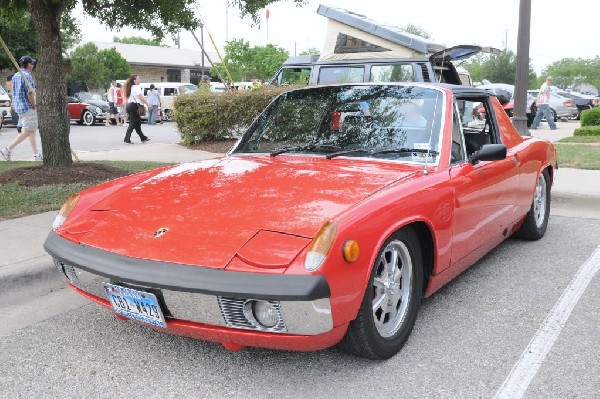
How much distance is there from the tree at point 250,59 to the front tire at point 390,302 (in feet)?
154

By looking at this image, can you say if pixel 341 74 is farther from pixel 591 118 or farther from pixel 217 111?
pixel 591 118

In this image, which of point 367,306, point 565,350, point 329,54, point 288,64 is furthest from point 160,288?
point 288,64

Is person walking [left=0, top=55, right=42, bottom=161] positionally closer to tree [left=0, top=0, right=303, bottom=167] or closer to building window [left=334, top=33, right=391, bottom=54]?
tree [left=0, top=0, right=303, bottom=167]

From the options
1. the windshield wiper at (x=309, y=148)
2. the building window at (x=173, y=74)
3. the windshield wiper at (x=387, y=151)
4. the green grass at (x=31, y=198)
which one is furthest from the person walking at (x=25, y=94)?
the building window at (x=173, y=74)

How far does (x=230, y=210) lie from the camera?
3025mm

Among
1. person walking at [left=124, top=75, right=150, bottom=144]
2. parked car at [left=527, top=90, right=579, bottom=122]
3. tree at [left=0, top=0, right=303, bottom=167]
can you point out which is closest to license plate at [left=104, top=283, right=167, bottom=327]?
tree at [left=0, top=0, right=303, bottom=167]

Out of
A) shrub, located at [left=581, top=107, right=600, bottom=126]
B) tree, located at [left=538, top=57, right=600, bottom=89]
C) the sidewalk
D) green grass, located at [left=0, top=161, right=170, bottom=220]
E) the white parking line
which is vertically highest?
tree, located at [left=538, top=57, right=600, bottom=89]

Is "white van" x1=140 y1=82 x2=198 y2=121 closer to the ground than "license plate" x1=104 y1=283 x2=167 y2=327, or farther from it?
farther from it

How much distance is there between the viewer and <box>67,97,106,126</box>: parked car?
79.0ft

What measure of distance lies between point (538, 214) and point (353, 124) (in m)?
2.45

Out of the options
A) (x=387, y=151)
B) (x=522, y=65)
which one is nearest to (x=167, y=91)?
(x=522, y=65)

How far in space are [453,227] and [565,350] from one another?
0.89 metres

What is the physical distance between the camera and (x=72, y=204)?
3.55 m

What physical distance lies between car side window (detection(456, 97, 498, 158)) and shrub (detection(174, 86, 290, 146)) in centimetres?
818
